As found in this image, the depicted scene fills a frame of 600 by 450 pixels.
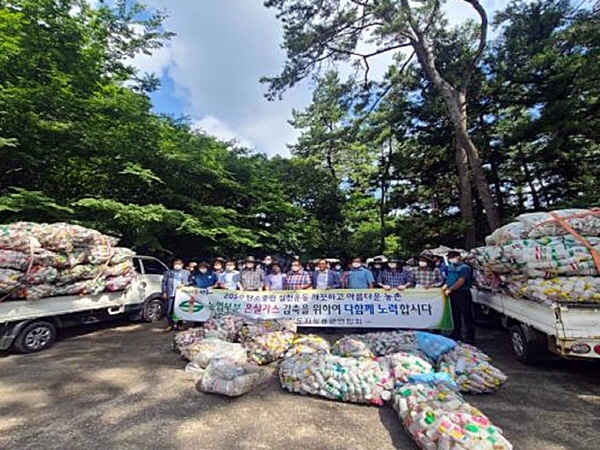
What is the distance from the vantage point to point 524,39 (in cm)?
1143

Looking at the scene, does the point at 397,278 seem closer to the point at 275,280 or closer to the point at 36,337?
the point at 275,280

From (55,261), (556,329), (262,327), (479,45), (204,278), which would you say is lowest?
(262,327)

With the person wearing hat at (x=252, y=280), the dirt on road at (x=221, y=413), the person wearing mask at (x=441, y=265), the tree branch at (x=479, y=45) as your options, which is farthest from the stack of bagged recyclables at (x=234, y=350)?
the tree branch at (x=479, y=45)

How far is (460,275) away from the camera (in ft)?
19.1

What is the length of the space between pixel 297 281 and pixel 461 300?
9.96ft

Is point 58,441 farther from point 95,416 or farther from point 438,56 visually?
point 438,56

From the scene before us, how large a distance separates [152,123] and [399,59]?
396 inches

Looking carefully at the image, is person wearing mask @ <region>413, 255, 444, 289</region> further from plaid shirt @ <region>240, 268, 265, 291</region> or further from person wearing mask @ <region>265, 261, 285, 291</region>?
plaid shirt @ <region>240, 268, 265, 291</region>

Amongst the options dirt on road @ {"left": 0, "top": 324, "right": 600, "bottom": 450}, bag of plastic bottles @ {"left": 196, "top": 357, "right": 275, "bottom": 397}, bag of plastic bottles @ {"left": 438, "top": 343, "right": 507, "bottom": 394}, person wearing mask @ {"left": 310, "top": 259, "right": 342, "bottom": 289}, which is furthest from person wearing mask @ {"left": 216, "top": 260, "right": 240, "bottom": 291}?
bag of plastic bottles @ {"left": 438, "top": 343, "right": 507, "bottom": 394}

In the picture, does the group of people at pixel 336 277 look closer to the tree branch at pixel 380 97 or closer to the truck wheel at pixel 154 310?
the truck wheel at pixel 154 310

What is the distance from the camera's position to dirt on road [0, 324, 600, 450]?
2.97 meters

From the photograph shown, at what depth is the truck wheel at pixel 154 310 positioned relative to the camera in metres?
8.20

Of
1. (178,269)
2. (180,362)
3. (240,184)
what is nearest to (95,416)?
(180,362)

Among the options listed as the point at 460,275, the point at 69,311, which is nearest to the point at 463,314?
the point at 460,275
